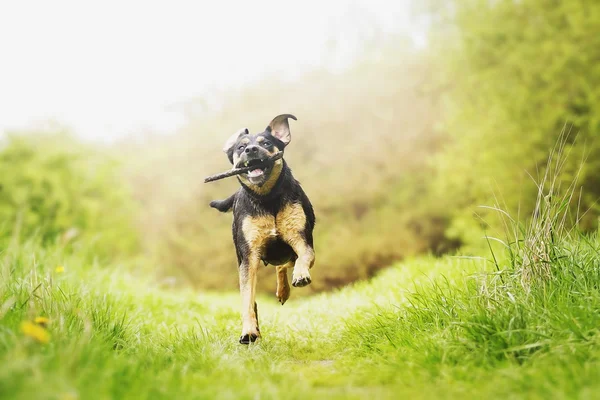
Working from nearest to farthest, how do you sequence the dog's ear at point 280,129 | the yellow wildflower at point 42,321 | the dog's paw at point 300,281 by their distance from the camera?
the yellow wildflower at point 42,321, the dog's paw at point 300,281, the dog's ear at point 280,129

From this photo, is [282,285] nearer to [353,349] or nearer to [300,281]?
[300,281]

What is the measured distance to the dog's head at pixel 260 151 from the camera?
4691 mm

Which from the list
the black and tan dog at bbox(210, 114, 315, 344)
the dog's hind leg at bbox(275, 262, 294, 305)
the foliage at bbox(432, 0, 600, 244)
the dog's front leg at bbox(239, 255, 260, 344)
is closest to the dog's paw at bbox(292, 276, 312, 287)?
the black and tan dog at bbox(210, 114, 315, 344)

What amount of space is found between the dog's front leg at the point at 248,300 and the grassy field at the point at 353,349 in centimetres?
11

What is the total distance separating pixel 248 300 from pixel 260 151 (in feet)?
4.04

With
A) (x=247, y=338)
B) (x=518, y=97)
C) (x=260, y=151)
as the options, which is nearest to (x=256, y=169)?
(x=260, y=151)

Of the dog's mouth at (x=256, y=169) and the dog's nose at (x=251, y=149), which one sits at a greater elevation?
the dog's nose at (x=251, y=149)

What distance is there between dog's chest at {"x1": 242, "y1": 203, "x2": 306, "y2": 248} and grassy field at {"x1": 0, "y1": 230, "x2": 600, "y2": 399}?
86 centimetres

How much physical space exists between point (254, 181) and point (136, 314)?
7.48 ft

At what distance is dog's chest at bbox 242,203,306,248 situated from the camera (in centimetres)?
488

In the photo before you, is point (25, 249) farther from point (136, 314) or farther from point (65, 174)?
point (65, 174)

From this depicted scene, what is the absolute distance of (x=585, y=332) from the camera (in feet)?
10.8

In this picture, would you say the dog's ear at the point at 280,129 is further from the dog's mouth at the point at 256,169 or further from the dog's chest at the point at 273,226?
the dog's chest at the point at 273,226

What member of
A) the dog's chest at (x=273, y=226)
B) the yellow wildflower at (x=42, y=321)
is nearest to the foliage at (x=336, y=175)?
the dog's chest at (x=273, y=226)
